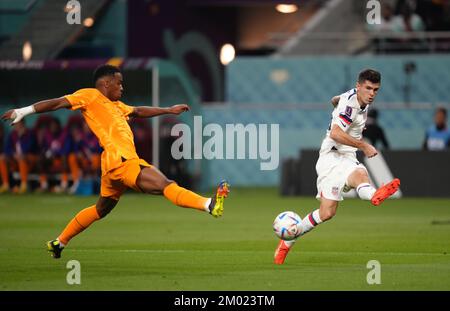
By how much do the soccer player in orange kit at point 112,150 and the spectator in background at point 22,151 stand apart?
15.3 metres

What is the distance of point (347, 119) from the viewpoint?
1255 cm

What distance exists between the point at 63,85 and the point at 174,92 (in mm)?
3144

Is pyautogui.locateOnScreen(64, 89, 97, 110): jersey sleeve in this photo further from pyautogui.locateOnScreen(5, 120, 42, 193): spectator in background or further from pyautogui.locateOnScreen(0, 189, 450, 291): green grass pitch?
pyautogui.locateOnScreen(5, 120, 42, 193): spectator in background

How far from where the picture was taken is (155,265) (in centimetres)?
1215

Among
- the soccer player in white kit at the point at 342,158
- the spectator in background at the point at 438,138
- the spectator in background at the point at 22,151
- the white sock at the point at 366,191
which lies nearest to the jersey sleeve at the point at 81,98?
the soccer player in white kit at the point at 342,158

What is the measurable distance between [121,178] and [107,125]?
0.70m

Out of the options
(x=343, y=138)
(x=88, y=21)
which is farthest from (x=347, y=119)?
(x=88, y=21)

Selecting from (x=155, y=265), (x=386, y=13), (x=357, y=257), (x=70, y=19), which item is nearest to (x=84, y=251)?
(x=155, y=265)

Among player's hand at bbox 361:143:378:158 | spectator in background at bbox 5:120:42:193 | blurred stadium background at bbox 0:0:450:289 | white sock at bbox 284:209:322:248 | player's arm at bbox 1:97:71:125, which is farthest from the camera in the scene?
spectator in background at bbox 5:120:42:193

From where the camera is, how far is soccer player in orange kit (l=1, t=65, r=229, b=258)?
11.8 meters

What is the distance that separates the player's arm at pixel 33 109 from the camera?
37.6ft

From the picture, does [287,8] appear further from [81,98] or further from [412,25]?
[81,98]

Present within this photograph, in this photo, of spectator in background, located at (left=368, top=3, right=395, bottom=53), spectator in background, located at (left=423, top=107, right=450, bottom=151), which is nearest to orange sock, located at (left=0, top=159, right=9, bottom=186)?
spectator in background, located at (left=423, top=107, right=450, bottom=151)

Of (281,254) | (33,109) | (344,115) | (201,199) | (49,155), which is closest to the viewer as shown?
(201,199)
